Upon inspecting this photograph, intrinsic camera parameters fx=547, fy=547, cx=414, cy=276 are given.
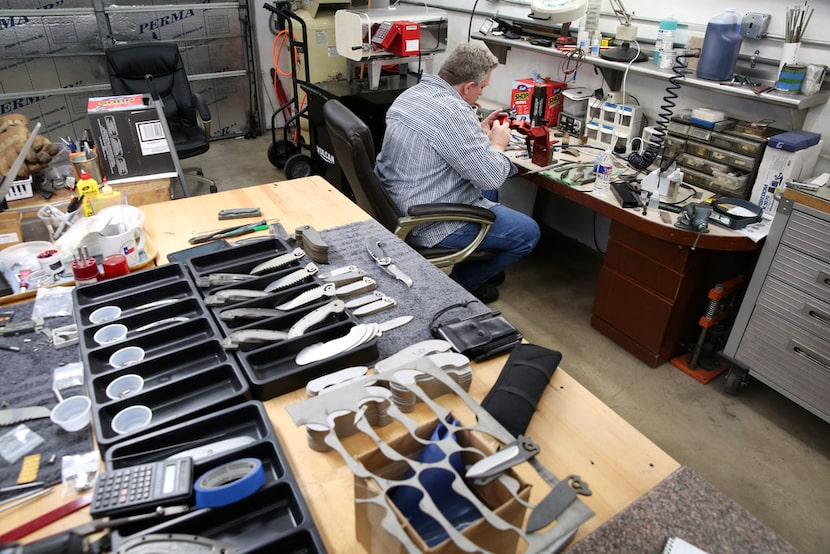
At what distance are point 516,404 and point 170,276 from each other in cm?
96

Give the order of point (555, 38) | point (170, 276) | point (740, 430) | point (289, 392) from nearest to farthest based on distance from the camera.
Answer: point (289, 392), point (170, 276), point (740, 430), point (555, 38)

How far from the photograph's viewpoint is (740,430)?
6.90ft

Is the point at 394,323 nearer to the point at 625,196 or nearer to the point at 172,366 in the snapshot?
the point at 172,366

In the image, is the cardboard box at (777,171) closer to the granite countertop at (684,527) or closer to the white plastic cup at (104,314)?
the granite countertop at (684,527)

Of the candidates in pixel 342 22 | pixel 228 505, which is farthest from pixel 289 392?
pixel 342 22

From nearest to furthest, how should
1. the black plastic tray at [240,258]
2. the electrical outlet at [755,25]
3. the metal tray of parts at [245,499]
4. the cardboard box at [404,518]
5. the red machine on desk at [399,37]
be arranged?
the cardboard box at [404,518]
the metal tray of parts at [245,499]
the black plastic tray at [240,258]
the electrical outlet at [755,25]
the red machine on desk at [399,37]

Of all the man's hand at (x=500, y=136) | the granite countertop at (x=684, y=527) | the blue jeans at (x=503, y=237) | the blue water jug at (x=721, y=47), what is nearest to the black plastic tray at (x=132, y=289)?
the granite countertop at (x=684, y=527)

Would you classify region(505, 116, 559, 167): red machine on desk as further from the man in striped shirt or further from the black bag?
the black bag

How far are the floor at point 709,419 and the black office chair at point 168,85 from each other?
7.38 ft

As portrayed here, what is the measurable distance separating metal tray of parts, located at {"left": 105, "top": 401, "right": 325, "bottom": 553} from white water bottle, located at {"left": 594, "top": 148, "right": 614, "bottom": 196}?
1.80 meters

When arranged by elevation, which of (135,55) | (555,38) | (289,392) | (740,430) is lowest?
(740,430)

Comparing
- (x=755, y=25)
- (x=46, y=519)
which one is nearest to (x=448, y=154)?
(x=755, y=25)

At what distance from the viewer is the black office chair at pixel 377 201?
2.04 metres

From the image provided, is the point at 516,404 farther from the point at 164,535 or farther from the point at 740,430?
the point at 740,430
